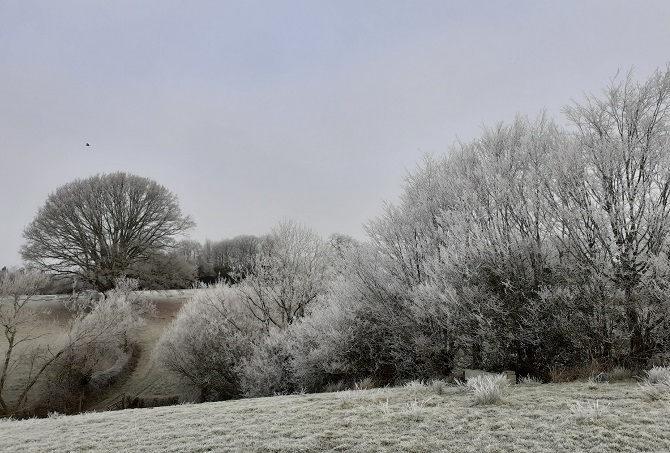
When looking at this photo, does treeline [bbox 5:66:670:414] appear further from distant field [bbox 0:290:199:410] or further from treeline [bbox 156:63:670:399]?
distant field [bbox 0:290:199:410]

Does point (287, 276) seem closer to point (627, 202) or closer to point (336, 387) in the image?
point (336, 387)

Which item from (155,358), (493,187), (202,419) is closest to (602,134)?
(493,187)

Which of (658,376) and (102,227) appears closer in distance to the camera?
(658,376)

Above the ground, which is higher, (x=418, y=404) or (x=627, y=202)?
(x=627, y=202)

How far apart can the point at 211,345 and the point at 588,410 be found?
2376 centimetres

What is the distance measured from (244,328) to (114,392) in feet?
36.8

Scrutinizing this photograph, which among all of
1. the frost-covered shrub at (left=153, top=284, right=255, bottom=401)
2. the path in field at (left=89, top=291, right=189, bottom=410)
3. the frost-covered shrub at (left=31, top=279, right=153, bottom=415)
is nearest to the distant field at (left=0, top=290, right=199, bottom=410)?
the path in field at (left=89, top=291, right=189, bottom=410)

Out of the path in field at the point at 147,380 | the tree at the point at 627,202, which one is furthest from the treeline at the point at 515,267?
the path in field at the point at 147,380

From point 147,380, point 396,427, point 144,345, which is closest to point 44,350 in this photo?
point 147,380

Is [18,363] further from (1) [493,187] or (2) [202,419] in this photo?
(1) [493,187]

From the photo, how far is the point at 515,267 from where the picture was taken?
563 inches

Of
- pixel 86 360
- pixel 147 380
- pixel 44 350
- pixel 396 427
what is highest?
pixel 396 427

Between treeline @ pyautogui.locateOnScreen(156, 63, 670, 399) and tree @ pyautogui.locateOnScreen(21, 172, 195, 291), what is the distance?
27.6 metres

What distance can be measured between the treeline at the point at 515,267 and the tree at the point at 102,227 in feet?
90.4
